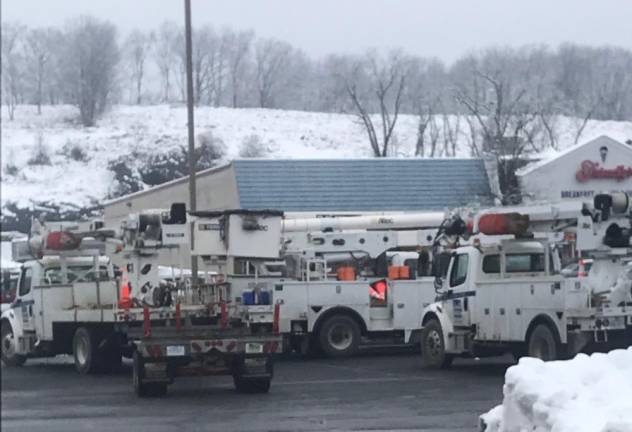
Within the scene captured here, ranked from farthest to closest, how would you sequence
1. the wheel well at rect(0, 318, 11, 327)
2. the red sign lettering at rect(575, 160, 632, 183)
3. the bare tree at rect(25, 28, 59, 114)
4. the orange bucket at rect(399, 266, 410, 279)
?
the red sign lettering at rect(575, 160, 632, 183), the orange bucket at rect(399, 266, 410, 279), the wheel well at rect(0, 318, 11, 327), the bare tree at rect(25, 28, 59, 114)

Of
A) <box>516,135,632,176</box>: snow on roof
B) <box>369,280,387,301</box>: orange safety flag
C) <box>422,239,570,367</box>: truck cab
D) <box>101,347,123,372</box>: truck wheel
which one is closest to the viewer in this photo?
<box>422,239,570,367</box>: truck cab

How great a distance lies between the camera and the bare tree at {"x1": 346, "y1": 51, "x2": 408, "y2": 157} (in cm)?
2956

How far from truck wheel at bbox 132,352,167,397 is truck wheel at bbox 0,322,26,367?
8.38 m

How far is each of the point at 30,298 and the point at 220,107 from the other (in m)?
8.25

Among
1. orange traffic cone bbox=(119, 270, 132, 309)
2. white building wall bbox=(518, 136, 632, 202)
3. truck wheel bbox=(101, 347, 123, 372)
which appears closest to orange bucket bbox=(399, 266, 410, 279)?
orange traffic cone bbox=(119, 270, 132, 309)

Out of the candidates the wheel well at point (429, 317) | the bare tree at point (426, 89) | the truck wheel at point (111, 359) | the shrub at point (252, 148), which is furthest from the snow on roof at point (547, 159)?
the truck wheel at point (111, 359)

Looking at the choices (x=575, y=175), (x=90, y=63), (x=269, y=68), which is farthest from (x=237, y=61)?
(x=575, y=175)

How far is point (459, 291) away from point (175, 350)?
669cm

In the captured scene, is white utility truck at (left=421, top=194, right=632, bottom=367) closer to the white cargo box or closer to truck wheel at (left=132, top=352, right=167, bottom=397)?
the white cargo box

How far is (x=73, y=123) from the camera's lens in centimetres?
1880

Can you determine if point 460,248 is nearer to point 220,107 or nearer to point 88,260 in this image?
point 88,260

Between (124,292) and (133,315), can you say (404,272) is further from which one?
(133,315)

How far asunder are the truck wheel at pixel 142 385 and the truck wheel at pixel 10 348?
8.38 m

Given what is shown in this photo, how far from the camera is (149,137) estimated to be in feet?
138
